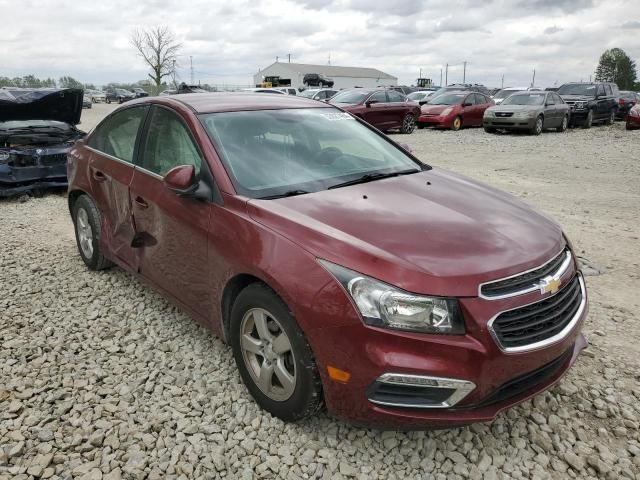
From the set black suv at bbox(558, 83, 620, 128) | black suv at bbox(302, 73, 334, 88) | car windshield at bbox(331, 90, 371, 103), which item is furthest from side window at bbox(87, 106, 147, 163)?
black suv at bbox(302, 73, 334, 88)

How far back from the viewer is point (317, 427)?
2.65m

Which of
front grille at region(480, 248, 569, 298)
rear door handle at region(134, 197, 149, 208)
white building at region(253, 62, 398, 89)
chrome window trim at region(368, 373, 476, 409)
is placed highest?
white building at region(253, 62, 398, 89)

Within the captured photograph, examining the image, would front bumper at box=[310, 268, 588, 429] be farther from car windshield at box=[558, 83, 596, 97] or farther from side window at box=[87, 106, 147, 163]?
car windshield at box=[558, 83, 596, 97]

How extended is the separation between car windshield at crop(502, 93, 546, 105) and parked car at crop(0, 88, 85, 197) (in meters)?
14.8

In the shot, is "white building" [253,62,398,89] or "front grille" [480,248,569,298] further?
"white building" [253,62,398,89]

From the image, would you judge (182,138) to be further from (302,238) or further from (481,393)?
(481,393)

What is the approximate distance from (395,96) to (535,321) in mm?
16460

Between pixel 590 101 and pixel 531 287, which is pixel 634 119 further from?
pixel 531 287

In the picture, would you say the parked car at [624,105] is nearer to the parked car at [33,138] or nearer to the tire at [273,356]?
the parked car at [33,138]

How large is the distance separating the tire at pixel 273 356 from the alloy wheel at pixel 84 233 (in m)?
2.41

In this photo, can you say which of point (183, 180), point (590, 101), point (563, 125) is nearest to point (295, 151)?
point (183, 180)

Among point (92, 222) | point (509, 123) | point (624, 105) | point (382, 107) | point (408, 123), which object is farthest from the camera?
point (624, 105)

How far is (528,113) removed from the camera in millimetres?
16984

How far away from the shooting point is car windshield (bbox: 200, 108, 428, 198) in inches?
116
